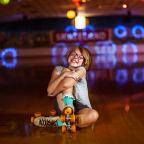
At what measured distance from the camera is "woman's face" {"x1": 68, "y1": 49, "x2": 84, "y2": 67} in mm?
3463

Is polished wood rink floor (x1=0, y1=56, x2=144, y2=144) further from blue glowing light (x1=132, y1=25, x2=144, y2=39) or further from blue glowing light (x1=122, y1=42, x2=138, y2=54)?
blue glowing light (x1=132, y1=25, x2=144, y2=39)

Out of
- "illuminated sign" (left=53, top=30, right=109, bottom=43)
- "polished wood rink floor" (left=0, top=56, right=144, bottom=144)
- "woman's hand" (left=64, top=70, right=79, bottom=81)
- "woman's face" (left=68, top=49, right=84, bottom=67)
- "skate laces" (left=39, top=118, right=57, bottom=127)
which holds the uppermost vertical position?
"illuminated sign" (left=53, top=30, right=109, bottom=43)

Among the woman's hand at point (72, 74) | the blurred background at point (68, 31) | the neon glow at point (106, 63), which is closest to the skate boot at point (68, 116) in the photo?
the woman's hand at point (72, 74)

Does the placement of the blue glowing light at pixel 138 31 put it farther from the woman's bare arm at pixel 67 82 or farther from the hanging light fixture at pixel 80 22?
the woman's bare arm at pixel 67 82

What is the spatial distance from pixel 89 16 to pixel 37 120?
1496 cm

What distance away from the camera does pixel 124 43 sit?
57.1 feet

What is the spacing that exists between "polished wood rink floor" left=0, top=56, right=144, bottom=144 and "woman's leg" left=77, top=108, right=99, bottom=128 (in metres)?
0.09

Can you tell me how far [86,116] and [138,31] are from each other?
48.2 ft

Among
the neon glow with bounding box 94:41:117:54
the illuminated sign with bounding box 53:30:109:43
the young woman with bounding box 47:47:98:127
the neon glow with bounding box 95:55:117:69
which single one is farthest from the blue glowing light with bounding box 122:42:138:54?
the young woman with bounding box 47:47:98:127

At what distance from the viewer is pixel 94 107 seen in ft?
16.0

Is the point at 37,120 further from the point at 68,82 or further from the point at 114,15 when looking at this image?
the point at 114,15

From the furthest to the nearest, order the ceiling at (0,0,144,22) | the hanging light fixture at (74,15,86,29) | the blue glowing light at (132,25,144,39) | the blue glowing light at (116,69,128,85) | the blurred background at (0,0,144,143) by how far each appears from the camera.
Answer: the blue glowing light at (132,25,144,39), the hanging light fixture at (74,15,86,29), the blurred background at (0,0,144,143), the ceiling at (0,0,144,22), the blue glowing light at (116,69,128,85)

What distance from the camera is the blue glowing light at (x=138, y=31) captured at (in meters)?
17.6

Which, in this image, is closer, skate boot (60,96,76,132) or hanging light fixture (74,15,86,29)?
skate boot (60,96,76,132)
